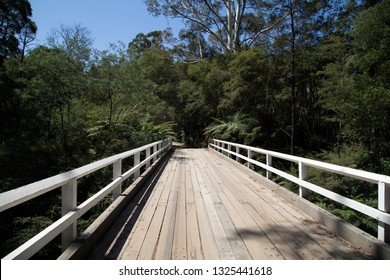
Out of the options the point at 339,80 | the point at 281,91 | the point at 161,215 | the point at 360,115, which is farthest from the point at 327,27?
the point at 161,215

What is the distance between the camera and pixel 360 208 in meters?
2.93

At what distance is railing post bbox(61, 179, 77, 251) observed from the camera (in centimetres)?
265

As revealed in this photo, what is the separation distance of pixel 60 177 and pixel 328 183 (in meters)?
9.49

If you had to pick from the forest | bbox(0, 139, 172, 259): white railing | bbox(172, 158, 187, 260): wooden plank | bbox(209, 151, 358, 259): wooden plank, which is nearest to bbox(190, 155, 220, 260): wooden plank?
bbox(172, 158, 187, 260): wooden plank

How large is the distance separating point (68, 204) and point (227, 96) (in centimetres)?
1816

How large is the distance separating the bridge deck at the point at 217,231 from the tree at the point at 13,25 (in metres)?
18.6

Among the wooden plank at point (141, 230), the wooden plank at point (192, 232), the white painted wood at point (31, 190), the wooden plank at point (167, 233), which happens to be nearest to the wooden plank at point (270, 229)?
the wooden plank at point (192, 232)

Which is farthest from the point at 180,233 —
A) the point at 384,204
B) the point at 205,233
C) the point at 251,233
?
the point at 384,204

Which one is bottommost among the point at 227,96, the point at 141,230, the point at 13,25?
the point at 141,230

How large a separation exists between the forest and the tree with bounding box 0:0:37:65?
81 millimetres

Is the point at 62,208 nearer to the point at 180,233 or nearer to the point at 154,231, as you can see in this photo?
the point at 154,231

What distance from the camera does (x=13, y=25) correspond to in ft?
64.8

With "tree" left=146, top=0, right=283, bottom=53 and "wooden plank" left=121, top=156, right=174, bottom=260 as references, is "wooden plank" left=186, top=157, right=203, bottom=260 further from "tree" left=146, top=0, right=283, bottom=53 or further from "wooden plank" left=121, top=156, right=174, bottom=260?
"tree" left=146, top=0, right=283, bottom=53

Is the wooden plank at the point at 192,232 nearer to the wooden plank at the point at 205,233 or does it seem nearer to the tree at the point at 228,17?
the wooden plank at the point at 205,233
